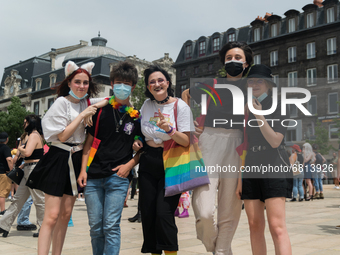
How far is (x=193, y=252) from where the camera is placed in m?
4.87

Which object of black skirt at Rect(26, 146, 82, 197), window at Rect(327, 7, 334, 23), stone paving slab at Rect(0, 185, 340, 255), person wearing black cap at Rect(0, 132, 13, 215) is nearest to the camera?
black skirt at Rect(26, 146, 82, 197)

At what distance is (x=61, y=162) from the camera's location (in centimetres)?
389

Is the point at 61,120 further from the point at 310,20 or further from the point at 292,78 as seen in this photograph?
the point at 292,78

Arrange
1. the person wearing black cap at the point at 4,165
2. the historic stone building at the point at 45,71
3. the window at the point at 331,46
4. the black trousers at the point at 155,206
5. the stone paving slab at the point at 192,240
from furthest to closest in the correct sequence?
1. the historic stone building at the point at 45,71
2. the window at the point at 331,46
3. the person wearing black cap at the point at 4,165
4. the stone paving slab at the point at 192,240
5. the black trousers at the point at 155,206

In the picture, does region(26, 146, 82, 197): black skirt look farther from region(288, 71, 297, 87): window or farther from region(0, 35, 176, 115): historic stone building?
region(0, 35, 176, 115): historic stone building

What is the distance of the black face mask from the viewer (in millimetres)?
3697

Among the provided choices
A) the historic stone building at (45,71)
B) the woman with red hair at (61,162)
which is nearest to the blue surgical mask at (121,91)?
the woman with red hair at (61,162)

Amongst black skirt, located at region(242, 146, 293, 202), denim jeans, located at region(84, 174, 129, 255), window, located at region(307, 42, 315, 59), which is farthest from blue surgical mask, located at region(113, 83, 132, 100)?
window, located at region(307, 42, 315, 59)

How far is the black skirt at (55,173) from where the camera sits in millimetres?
3824

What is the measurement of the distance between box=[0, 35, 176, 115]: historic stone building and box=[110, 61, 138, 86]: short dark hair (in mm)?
50414

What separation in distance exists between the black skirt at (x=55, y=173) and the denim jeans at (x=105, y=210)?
260 millimetres

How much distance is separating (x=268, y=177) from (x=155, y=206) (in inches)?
43.0

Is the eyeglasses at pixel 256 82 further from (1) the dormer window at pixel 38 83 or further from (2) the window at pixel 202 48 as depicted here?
(1) the dormer window at pixel 38 83

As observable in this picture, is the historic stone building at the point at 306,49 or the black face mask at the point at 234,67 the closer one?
the black face mask at the point at 234,67
